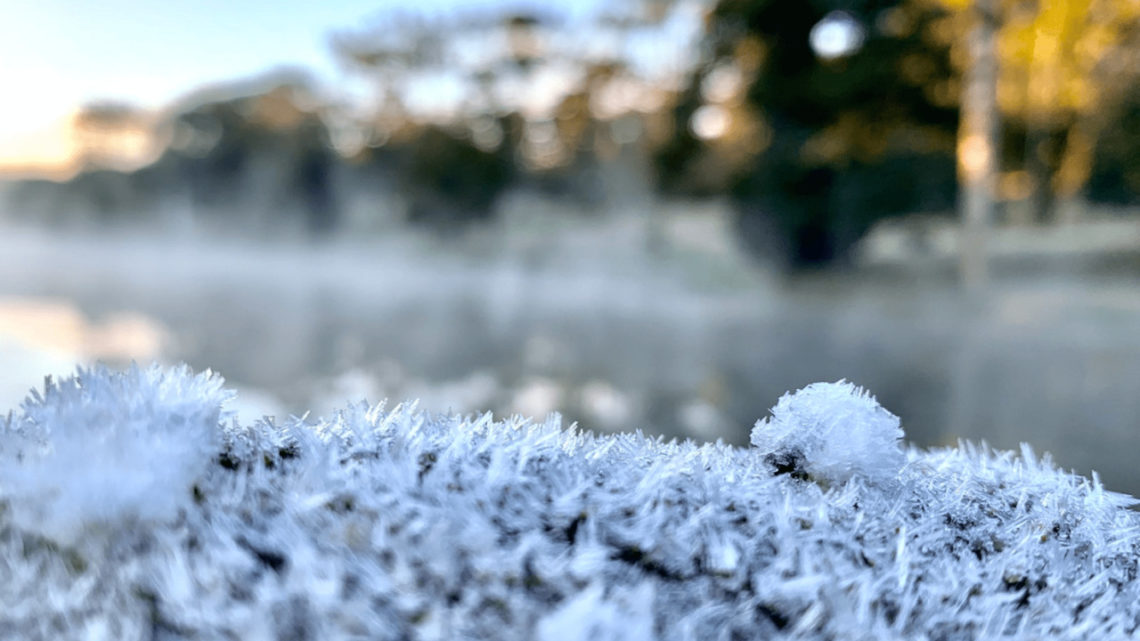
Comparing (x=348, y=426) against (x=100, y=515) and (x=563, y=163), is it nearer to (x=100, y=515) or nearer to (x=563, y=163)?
(x=100, y=515)

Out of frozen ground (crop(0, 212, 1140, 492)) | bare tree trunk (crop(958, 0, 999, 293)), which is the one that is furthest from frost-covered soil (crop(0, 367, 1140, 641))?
bare tree trunk (crop(958, 0, 999, 293))

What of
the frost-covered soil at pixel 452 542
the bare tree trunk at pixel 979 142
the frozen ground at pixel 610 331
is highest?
the bare tree trunk at pixel 979 142

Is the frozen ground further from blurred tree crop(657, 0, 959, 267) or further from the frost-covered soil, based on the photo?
blurred tree crop(657, 0, 959, 267)

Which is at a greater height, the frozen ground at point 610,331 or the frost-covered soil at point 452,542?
the frost-covered soil at point 452,542

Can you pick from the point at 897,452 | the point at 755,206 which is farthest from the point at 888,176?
the point at 897,452

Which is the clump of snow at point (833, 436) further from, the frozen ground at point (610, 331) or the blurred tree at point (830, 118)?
the blurred tree at point (830, 118)

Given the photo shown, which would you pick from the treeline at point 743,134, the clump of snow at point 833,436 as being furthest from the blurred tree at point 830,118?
the clump of snow at point 833,436
